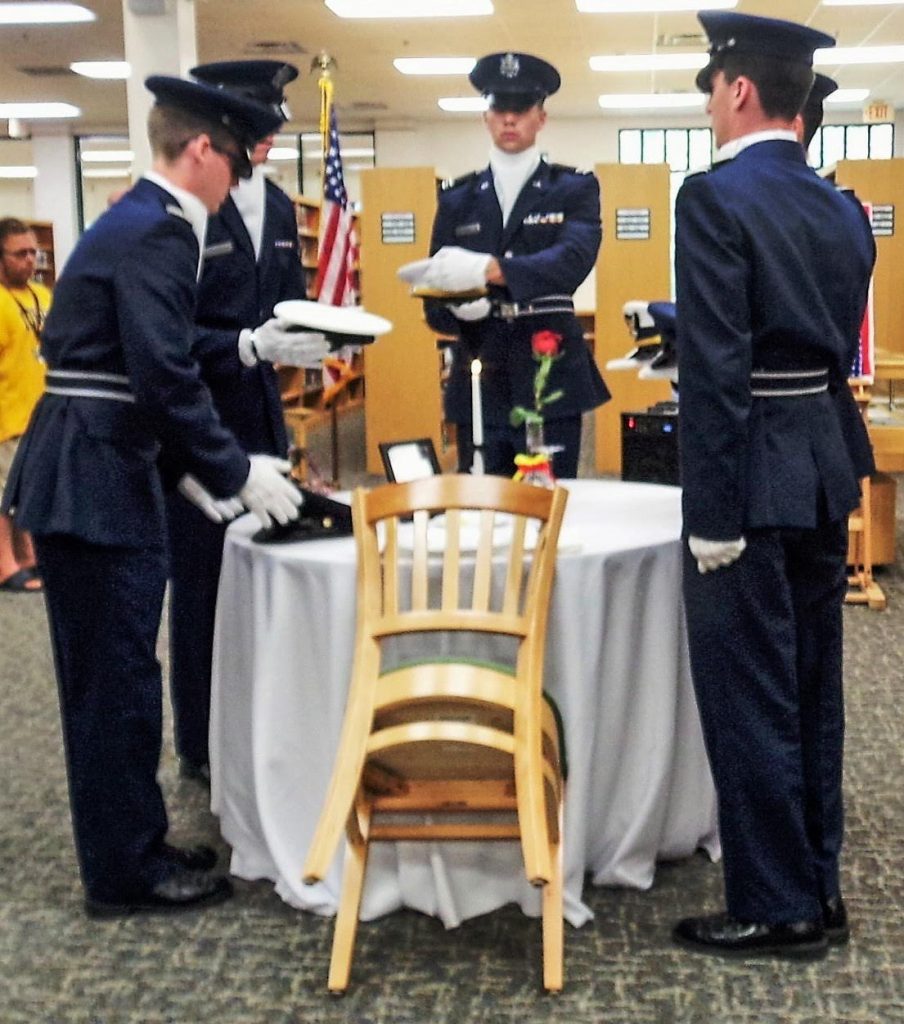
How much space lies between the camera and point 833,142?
15.4 meters

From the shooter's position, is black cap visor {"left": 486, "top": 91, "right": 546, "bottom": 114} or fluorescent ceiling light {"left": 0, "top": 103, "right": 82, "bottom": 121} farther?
fluorescent ceiling light {"left": 0, "top": 103, "right": 82, "bottom": 121}

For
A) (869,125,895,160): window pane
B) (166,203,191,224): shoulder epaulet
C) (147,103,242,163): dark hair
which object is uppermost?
(869,125,895,160): window pane

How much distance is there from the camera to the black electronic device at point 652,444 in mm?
5582

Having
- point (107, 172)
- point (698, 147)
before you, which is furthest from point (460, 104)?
point (107, 172)

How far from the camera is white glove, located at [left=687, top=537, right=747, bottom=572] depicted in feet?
7.02

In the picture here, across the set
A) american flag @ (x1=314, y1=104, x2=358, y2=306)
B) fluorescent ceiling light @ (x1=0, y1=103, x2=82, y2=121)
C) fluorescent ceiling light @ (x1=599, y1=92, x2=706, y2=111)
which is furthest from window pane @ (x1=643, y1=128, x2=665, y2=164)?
american flag @ (x1=314, y1=104, x2=358, y2=306)

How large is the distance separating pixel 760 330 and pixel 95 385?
3.76 feet

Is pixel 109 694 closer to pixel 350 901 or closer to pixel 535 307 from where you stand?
pixel 350 901

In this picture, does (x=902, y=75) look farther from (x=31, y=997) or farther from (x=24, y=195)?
(x=24, y=195)

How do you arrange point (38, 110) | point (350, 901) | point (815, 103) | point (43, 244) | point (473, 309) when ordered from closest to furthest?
point (350, 901) → point (815, 103) → point (473, 309) → point (43, 244) → point (38, 110)

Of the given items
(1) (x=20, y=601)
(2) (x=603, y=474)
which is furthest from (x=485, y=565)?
(2) (x=603, y=474)

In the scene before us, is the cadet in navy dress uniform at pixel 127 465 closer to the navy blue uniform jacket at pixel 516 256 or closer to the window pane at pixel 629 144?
the navy blue uniform jacket at pixel 516 256

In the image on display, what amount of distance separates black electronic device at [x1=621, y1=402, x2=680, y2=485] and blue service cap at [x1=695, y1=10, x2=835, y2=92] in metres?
3.42

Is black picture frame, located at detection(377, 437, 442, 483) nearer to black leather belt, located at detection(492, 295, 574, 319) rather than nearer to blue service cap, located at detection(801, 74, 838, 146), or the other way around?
black leather belt, located at detection(492, 295, 574, 319)
